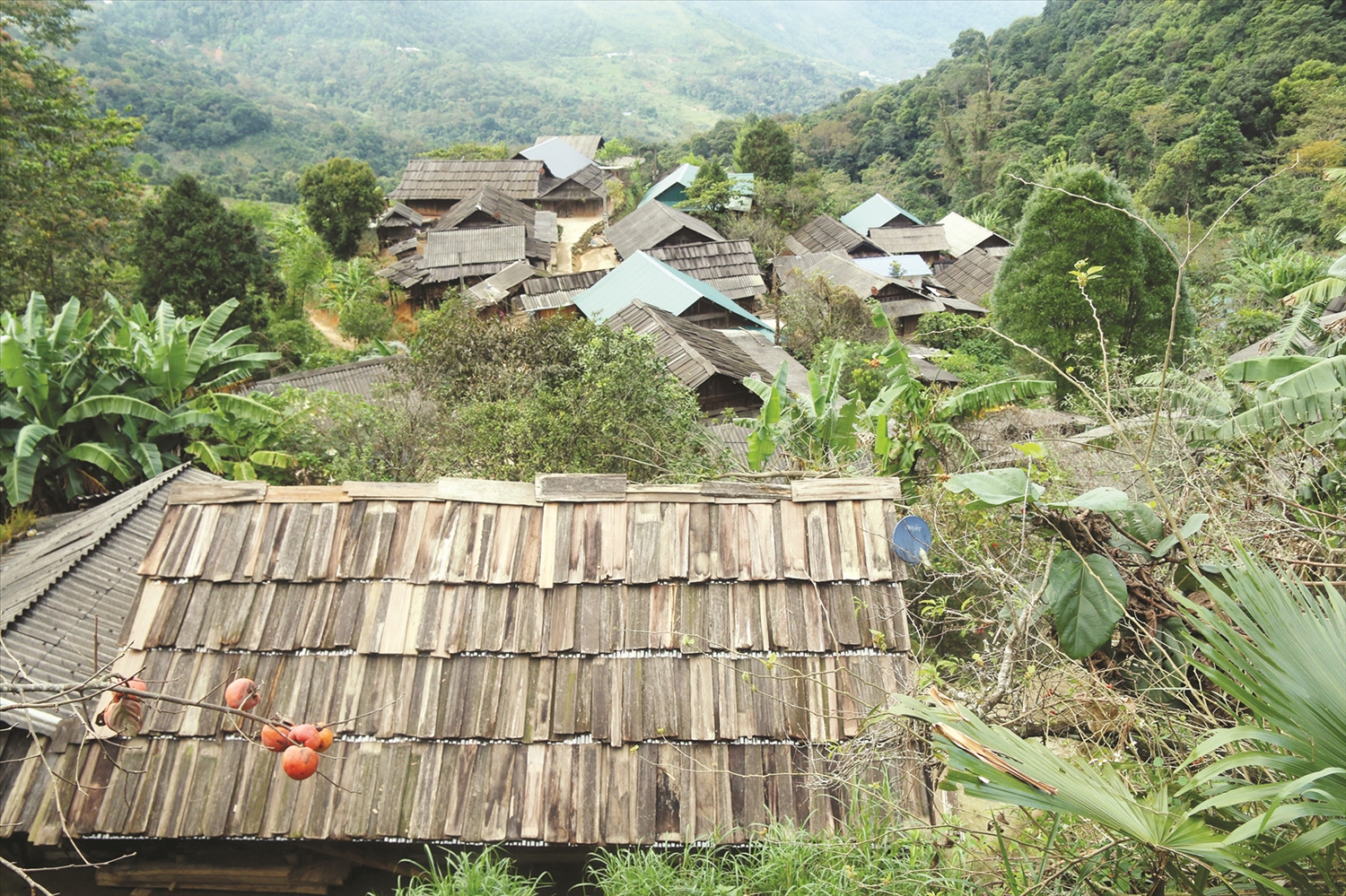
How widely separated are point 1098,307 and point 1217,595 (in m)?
16.0

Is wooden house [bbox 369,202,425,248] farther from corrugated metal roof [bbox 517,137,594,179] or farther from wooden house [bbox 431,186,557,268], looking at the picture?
corrugated metal roof [bbox 517,137,594,179]

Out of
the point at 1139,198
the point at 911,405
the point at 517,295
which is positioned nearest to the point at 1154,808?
the point at 911,405

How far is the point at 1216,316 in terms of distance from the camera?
Result: 66.5ft

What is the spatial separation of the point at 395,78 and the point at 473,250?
110 m

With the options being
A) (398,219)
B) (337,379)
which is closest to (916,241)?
Answer: (398,219)

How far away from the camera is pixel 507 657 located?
15.9 ft

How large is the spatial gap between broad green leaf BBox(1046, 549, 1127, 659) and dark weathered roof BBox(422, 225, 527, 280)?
86.6 ft

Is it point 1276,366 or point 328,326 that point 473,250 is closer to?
point 328,326

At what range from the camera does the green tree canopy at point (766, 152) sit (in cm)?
4250

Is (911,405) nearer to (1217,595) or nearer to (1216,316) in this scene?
(1217,595)

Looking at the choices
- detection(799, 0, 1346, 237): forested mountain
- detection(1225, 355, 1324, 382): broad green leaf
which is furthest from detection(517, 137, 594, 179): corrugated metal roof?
detection(1225, 355, 1324, 382): broad green leaf

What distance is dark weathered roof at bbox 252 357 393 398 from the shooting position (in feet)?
56.3

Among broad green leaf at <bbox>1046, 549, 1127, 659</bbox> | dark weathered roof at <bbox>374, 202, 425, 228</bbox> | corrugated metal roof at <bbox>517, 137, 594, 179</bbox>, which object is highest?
broad green leaf at <bbox>1046, 549, 1127, 659</bbox>

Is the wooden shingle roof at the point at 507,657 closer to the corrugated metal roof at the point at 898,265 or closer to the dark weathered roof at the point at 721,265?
the dark weathered roof at the point at 721,265
